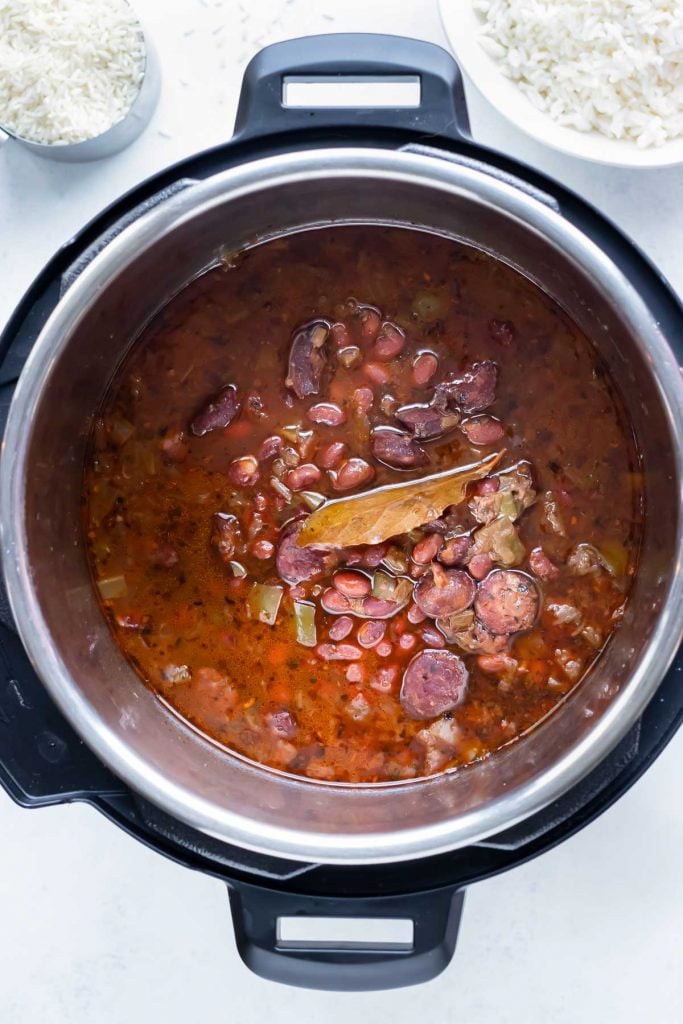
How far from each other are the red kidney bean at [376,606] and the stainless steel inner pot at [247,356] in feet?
1.10

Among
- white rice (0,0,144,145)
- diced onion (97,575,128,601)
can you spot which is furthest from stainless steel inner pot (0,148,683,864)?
white rice (0,0,144,145)

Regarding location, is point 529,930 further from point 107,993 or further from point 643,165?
point 643,165

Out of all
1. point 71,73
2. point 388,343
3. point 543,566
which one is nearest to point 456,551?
point 543,566

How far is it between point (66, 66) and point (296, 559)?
111 cm

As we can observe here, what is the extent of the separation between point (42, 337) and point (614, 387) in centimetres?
101

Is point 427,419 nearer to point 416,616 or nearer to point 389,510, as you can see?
point 389,510

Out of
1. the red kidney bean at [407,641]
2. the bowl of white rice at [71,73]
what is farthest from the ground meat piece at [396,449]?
the bowl of white rice at [71,73]

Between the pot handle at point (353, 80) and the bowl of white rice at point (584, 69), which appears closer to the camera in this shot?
the pot handle at point (353, 80)

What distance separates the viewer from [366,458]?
70.8 inches

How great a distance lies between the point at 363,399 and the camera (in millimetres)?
1780

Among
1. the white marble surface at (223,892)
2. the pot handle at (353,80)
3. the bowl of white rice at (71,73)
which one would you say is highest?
the bowl of white rice at (71,73)

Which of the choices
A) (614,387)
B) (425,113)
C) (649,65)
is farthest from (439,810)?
A: (649,65)

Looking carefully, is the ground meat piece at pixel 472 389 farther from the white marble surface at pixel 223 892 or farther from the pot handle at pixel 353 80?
the white marble surface at pixel 223 892

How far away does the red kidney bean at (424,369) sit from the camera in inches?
69.6
